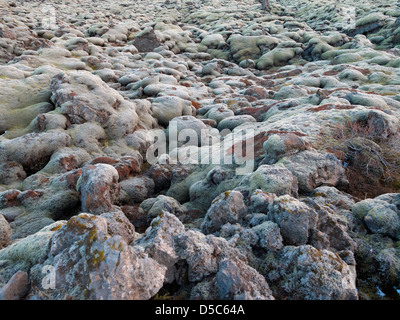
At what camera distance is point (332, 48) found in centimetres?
4644

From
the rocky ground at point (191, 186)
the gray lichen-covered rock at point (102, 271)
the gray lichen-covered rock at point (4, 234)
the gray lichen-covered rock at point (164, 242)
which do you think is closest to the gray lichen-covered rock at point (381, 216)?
the rocky ground at point (191, 186)

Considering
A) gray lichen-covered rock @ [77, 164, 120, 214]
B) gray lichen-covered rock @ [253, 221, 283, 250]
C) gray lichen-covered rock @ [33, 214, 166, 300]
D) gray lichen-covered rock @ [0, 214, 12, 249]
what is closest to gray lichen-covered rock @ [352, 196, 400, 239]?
gray lichen-covered rock @ [253, 221, 283, 250]

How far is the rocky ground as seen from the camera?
5.36 metres

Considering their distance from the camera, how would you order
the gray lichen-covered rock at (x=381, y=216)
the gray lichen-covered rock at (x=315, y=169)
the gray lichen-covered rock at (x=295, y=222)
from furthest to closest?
the gray lichen-covered rock at (x=315, y=169)
the gray lichen-covered rock at (x=381, y=216)
the gray lichen-covered rock at (x=295, y=222)

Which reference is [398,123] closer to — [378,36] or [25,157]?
[25,157]

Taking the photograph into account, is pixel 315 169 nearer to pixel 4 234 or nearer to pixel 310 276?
pixel 310 276

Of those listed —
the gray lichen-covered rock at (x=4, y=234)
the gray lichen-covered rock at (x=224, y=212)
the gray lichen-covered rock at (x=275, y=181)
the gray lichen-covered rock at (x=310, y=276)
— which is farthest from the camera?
the gray lichen-covered rock at (x=275, y=181)

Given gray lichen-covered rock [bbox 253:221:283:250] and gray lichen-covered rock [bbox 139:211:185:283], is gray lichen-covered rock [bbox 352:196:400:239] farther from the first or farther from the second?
gray lichen-covered rock [bbox 139:211:185:283]

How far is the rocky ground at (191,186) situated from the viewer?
17.6 ft

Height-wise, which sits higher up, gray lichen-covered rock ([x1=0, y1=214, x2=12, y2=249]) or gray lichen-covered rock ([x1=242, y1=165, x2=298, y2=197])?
gray lichen-covered rock ([x1=242, y1=165, x2=298, y2=197])

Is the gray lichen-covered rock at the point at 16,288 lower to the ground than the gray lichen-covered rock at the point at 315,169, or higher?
higher

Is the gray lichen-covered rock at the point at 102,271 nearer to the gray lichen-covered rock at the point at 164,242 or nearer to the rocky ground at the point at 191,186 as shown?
the rocky ground at the point at 191,186

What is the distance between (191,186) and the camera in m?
13.1
